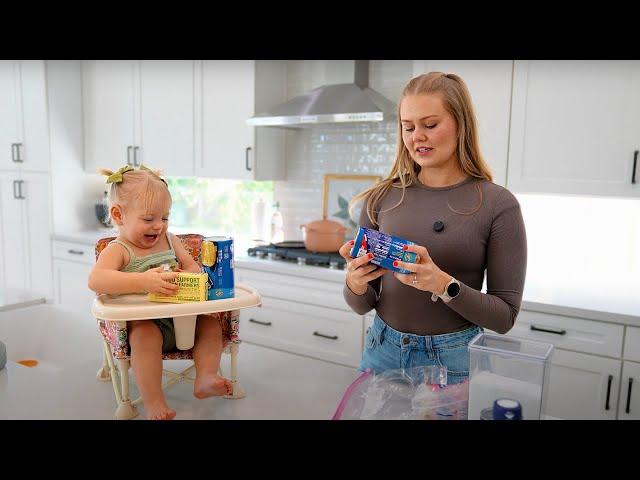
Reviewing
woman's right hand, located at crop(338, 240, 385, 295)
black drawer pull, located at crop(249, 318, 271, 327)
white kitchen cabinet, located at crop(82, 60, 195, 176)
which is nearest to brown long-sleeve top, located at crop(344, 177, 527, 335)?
woman's right hand, located at crop(338, 240, 385, 295)

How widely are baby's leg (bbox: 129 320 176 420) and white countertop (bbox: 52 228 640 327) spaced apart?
1658 millimetres

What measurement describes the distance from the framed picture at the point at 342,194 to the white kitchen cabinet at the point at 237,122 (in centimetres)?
39

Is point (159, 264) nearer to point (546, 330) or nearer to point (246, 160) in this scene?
point (546, 330)

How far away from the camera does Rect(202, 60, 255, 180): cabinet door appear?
3.35 metres

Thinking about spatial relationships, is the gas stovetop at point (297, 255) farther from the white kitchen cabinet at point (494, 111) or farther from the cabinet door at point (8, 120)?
the cabinet door at point (8, 120)

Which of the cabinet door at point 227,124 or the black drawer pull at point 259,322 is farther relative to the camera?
the cabinet door at point 227,124

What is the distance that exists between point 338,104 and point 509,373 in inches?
90.5

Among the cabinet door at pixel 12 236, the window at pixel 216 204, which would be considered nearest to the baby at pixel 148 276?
the window at pixel 216 204

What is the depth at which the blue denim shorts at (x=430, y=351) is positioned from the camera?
47.7 inches

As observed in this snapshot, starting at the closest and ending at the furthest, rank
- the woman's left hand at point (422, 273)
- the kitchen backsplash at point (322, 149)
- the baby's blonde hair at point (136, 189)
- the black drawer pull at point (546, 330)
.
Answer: the woman's left hand at point (422, 273) < the baby's blonde hair at point (136, 189) < the black drawer pull at point (546, 330) < the kitchen backsplash at point (322, 149)

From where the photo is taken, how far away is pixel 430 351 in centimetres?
122

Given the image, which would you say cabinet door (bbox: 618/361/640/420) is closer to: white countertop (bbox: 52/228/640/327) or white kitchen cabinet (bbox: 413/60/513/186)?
white countertop (bbox: 52/228/640/327)

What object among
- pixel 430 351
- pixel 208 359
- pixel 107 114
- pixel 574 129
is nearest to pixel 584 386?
pixel 574 129
